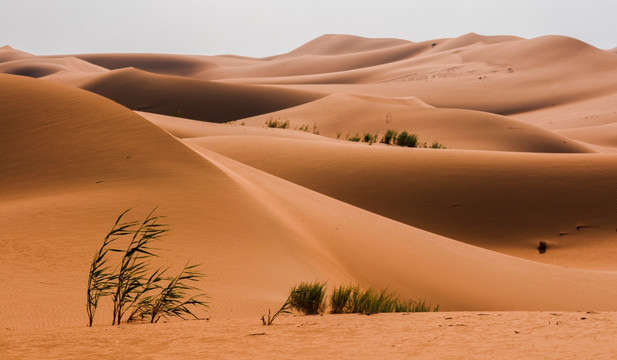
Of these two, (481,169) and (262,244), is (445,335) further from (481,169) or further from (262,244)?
(481,169)

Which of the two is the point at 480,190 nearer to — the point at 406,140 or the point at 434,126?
the point at 406,140

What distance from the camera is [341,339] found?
4.58 meters

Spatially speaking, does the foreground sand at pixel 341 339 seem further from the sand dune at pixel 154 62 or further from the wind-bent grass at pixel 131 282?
the sand dune at pixel 154 62

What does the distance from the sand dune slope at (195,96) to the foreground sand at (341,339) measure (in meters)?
38.6

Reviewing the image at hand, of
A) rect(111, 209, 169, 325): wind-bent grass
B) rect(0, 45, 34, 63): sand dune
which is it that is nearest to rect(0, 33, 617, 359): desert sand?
rect(111, 209, 169, 325): wind-bent grass

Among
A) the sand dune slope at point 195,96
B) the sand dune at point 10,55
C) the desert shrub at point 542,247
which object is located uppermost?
the sand dune at point 10,55

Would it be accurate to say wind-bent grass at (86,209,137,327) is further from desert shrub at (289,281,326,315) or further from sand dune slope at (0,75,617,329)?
desert shrub at (289,281,326,315)

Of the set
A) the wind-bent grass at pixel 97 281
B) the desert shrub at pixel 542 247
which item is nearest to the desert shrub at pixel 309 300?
the wind-bent grass at pixel 97 281

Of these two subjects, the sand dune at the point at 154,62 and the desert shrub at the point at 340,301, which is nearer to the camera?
the desert shrub at the point at 340,301

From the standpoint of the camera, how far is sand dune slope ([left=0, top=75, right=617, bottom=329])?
638 centimetres

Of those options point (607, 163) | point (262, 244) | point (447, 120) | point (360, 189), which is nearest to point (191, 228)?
point (262, 244)

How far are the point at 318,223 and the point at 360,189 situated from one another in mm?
6855

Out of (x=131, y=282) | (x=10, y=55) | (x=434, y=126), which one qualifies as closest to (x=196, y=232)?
(x=131, y=282)

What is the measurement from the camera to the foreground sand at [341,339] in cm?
414
